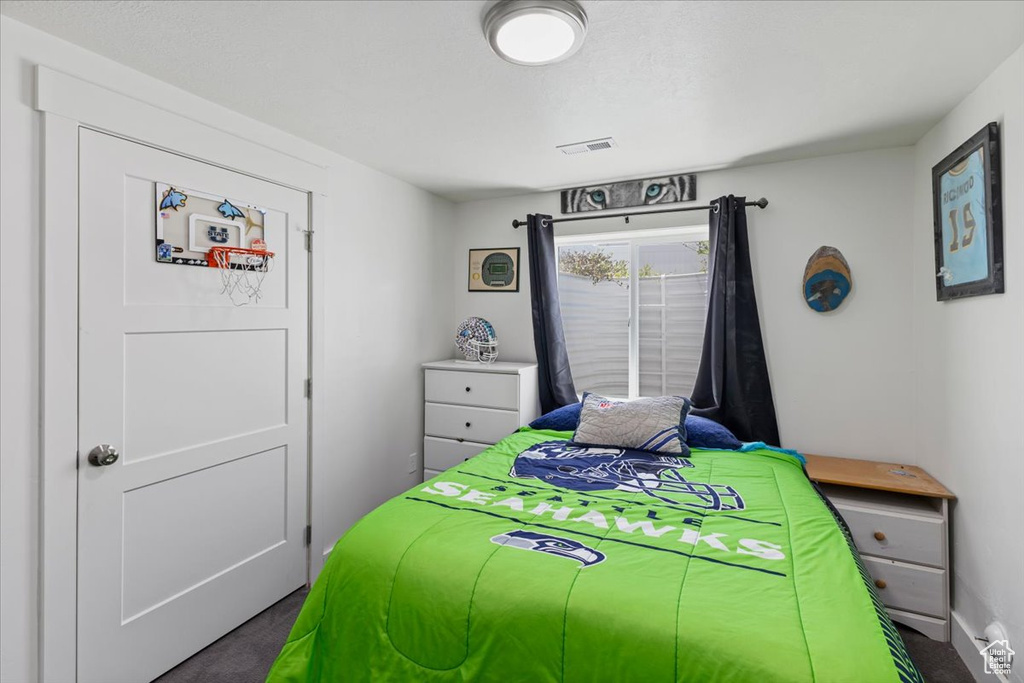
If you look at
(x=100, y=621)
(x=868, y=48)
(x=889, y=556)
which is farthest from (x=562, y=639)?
(x=868, y=48)

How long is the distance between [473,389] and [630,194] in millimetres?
1760

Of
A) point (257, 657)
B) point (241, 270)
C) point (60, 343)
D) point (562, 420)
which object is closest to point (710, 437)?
point (562, 420)

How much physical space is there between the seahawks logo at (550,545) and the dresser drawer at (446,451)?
1741 mm

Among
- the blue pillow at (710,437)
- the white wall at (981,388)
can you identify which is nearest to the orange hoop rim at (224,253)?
the blue pillow at (710,437)

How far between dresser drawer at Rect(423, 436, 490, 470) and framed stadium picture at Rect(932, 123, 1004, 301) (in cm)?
268

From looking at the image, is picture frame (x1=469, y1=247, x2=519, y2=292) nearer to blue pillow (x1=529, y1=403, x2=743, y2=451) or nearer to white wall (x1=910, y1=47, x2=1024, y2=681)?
blue pillow (x1=529, y1=403, x2=743, y2=451)

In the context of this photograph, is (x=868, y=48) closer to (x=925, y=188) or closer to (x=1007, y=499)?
(x=925, y=188)

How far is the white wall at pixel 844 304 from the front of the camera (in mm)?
2711

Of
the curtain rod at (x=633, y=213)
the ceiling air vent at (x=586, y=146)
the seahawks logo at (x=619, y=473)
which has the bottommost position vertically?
the seahawks logo at (x=619, y=473)

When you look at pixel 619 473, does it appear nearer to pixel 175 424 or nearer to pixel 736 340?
pixel 736 340

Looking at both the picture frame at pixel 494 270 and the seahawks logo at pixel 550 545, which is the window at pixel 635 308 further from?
the seahawks logo at pixel 550 545

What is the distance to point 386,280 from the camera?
10.8 ft

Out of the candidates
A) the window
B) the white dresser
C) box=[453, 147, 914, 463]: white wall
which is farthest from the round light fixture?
the white dresser

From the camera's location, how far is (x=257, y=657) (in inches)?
83.6
